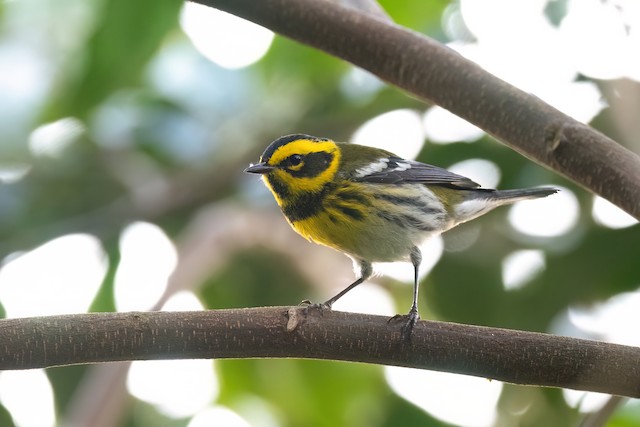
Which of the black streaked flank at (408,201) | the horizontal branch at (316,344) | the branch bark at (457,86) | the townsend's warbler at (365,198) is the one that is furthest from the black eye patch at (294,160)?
the horizontal branch at (316,344)

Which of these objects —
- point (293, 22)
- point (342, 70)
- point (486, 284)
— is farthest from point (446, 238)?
point (293, 22)

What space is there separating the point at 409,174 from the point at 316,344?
1.34 meters

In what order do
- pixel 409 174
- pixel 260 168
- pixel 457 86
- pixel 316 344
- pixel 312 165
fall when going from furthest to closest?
pixel 409 174, pixel 312 165, pixel 260 168, pixel 457 86, pixel 316 344

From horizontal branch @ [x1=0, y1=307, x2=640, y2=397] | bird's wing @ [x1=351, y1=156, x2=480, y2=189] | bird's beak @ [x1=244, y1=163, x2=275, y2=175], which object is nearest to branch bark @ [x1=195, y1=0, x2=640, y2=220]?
horizontal branch @ [x1=0, y1=307, x2=640, y2=397]

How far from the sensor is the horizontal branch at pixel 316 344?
1.60 m

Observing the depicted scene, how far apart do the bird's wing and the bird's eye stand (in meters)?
0.19

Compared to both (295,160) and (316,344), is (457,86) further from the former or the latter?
(295,160)

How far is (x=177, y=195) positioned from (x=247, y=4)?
5.53 ft

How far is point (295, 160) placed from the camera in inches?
111

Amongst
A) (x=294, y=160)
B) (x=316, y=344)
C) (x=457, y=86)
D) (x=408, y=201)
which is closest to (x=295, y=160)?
(x=294, y=160)

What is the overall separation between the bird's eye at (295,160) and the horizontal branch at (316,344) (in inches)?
43.3

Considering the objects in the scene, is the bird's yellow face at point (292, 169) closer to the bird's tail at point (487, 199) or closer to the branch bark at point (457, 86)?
the bird's tail at point (487, 199)

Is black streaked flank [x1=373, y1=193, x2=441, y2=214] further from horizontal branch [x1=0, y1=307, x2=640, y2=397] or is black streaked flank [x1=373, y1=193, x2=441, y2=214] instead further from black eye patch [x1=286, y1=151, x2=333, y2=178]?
horizontal branch [x1=0, y1=307, x2=640, y2=397]

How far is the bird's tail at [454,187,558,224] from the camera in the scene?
2729 mm
